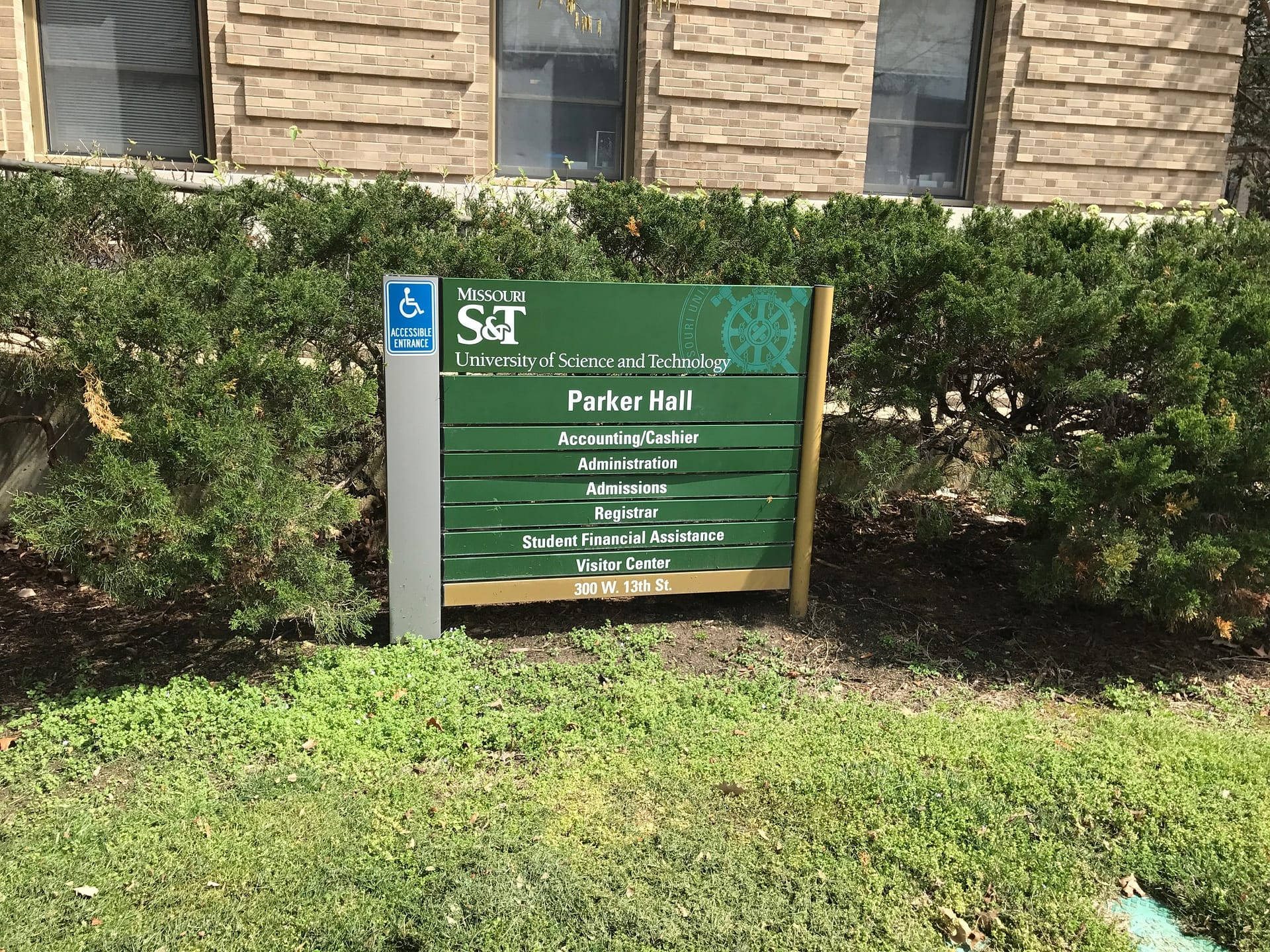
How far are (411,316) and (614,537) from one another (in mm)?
1328

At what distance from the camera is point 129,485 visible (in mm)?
3365

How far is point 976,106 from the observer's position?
34.6 feet

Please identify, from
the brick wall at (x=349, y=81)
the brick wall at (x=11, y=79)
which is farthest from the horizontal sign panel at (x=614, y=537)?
the brick wall at (x=11, y=79)

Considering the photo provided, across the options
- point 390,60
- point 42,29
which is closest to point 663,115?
point 390,60

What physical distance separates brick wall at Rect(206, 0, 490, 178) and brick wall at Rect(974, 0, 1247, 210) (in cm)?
548

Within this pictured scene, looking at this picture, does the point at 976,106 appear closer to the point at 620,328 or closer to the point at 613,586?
the point at 620,328

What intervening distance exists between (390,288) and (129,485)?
3.98ft

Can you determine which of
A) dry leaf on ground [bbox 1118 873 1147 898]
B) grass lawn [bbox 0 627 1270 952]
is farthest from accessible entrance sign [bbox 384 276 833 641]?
dry leaf on ground [bbox 1118 873 1147 898]

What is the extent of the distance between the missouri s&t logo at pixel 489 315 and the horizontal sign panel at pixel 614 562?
0.96m

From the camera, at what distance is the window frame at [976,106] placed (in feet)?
34.1

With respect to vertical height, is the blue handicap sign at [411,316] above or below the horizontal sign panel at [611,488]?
above

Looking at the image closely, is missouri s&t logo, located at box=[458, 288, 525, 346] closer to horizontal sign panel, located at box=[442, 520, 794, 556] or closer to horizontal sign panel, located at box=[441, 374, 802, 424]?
horizontal sign panel, located at box=[441, 374, 802, 424]

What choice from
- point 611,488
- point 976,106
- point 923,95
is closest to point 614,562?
point 611,488

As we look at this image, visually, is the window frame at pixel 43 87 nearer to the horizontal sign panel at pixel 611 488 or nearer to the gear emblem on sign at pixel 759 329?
the horizontal sign panel at pixel 611 488
